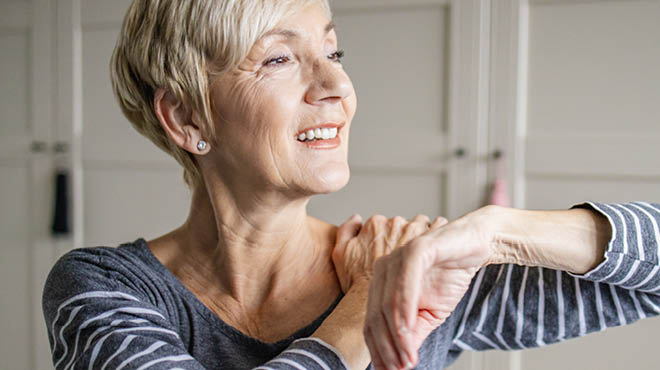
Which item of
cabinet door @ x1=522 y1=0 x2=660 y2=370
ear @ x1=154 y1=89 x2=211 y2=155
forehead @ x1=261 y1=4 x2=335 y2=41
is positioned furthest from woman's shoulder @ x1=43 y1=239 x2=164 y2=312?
cabinet door @ x1=522 y1=0 x2=660 y2=370

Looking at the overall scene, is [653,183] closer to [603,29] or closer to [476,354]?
[603,29]

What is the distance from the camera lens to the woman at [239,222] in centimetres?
97

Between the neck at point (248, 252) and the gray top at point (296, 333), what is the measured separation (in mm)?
60

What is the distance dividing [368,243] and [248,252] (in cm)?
22

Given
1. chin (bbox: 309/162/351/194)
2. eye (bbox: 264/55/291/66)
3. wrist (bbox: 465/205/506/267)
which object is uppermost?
eye (bbox: 264/55/291/66)

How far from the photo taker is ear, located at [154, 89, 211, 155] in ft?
3.55

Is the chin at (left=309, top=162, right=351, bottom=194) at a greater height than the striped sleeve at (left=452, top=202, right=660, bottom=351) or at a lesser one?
greater

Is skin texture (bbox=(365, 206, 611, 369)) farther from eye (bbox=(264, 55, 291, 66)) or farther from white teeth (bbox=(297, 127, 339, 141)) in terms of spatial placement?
eye (bbox=(264, 55, 291, 66))

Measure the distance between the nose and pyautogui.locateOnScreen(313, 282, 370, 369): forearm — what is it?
323 mm

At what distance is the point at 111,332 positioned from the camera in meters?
0.90

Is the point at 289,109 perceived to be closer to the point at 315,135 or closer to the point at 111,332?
the point at 315,135

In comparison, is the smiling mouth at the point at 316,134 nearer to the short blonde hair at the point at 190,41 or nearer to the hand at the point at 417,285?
the short blonde hair at the point at 190,41

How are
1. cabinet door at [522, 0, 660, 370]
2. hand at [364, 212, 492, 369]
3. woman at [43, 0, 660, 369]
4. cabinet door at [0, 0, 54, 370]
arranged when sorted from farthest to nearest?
cabinet door at [0, 0, 54, 370] < cabinet door at [522, 0, 660, 370] < woman at [43, 0, 660, 369] < hand at [364, 212, 492, 369]

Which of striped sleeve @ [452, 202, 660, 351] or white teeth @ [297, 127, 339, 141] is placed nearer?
striped sleeve @ [452, 202, 660, 351]
